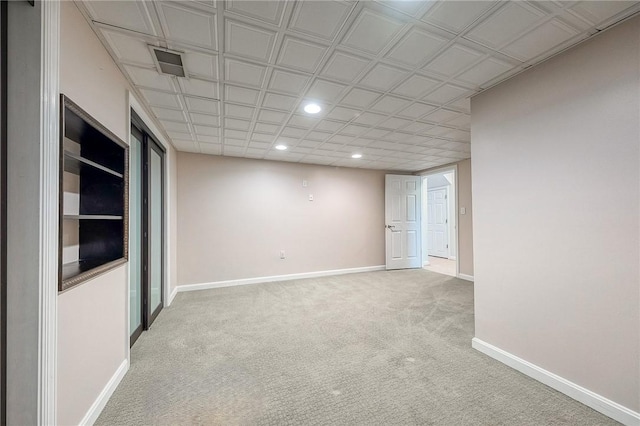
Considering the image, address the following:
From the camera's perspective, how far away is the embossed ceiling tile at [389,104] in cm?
239

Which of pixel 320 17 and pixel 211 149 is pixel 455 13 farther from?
pixel 211 149

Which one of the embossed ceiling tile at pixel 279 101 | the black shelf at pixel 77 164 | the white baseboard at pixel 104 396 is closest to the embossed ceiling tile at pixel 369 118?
the embossed ceiling tile at pixel 279 101

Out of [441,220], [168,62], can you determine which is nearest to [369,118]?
[168,62]

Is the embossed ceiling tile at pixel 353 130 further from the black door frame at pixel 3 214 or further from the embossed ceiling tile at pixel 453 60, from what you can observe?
the black door frame at pixel 3 214

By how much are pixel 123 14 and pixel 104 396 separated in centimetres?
229

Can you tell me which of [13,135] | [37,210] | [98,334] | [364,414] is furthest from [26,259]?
[364,414]

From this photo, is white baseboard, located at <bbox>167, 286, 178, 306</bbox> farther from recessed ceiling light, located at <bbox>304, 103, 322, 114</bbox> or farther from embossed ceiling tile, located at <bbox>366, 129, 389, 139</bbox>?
embossed ceiling tile, located at <bbox>366, 129, 389, 139</bbox>

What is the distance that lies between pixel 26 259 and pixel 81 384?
835 mm

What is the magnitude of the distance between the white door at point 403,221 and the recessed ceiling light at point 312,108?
3512mm

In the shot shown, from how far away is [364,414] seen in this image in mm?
1583

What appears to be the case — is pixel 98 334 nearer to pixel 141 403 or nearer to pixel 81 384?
pixel 81 384

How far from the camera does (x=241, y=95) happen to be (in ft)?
7.52

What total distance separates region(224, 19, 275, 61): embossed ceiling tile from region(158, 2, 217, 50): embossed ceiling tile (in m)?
0.09

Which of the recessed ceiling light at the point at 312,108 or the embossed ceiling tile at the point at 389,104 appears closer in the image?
the embossed ceiling tile at the point at 389,104
